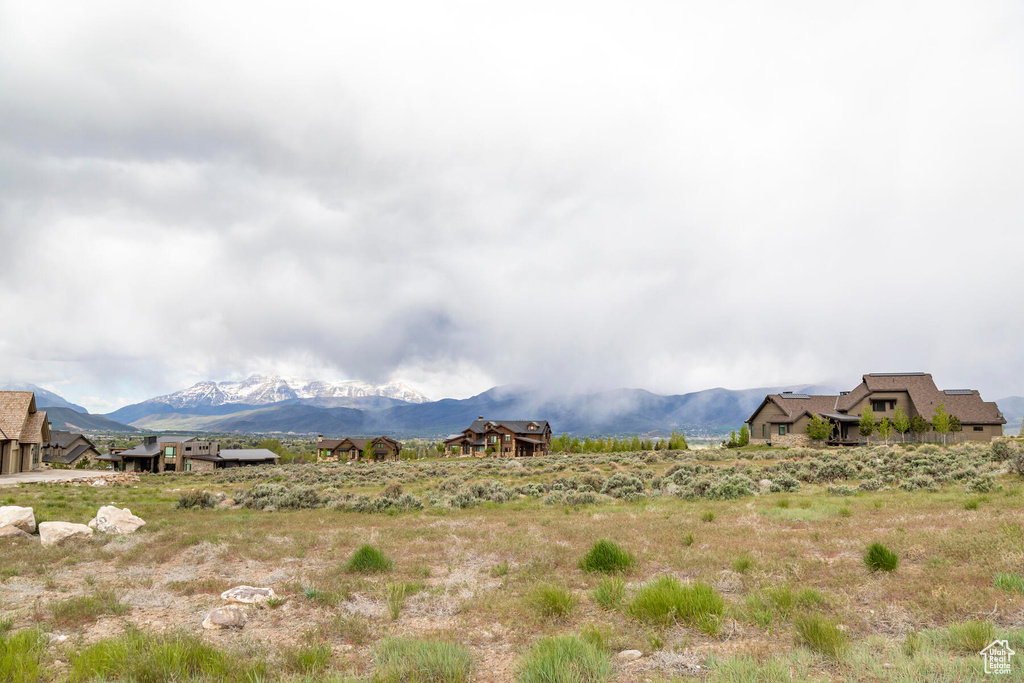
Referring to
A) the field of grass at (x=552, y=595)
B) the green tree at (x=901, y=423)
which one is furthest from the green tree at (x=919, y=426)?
the field of grass at (x=552, y=595)

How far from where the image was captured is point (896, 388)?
58531 mm

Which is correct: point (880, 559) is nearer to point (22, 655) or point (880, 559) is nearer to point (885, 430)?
point (22, 655)

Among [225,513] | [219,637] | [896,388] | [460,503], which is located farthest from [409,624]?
[896,388]

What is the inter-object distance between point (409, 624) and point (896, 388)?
70.6 m

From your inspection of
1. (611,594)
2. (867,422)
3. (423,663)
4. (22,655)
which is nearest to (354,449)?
(867,422)

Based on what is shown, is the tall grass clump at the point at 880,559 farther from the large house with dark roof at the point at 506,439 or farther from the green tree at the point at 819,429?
the large house with dark roof at the point at 506,439

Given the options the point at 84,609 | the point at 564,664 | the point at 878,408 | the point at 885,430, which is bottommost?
the point at 885,430

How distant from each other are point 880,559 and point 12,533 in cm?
2144

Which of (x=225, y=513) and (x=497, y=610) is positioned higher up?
(x=497, y=610)

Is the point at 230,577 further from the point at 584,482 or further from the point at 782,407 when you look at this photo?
the point at 782,407

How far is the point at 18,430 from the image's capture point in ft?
139

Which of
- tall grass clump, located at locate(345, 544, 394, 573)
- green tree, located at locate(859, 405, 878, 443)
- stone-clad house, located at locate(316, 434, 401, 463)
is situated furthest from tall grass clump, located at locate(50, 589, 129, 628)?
stone-clad house, located at locate(316, 434, 401, 463)

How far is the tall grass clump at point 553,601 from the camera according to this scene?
7.24 m

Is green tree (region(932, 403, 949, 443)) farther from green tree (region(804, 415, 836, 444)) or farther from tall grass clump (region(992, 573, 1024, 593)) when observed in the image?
tall grass clump (region(992, 573, 1024, 593))
